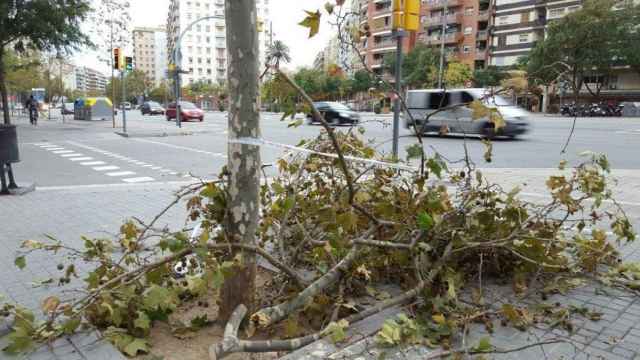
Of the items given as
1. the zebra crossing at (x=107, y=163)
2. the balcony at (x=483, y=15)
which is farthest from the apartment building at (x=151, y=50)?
the zebra crossing at (x=107, y=163)

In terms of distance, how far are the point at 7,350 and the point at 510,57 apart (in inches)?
2996

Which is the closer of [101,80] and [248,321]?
[248,321]

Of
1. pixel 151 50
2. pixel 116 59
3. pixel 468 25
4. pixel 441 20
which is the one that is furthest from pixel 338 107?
pixel 151 50

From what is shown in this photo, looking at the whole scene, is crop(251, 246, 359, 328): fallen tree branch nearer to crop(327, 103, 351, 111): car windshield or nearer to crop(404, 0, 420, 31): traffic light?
crop(404, 0, 420, 31): traffic light

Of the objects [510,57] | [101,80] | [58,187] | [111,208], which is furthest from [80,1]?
[101,80]

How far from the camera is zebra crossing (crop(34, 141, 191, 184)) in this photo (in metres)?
10.2

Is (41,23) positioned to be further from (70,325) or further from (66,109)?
(66,109)

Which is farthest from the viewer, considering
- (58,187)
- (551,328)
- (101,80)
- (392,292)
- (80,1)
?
(101,80)

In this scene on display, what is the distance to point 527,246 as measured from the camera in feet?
12.5

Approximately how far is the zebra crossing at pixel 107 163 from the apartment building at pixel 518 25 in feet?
212

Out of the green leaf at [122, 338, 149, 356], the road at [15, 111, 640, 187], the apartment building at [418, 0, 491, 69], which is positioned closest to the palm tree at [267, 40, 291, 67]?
the green leaf at [122, 338, 149, 356]

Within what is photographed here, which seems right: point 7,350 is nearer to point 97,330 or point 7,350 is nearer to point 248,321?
point 97,330

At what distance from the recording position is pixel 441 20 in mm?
76500

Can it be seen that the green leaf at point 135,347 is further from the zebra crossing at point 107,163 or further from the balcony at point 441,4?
the balcony at point 441,4
